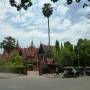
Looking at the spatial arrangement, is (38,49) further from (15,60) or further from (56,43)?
(15,60)

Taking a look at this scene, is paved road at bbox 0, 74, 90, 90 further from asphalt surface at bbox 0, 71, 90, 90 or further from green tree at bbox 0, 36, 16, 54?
green tree at bbox 0, 36, 16, 54

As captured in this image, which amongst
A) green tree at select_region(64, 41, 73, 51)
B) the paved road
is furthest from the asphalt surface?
green tree at select_region(64, 41, 73, 51)

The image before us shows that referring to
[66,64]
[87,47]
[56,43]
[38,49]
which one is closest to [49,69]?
[66,64]

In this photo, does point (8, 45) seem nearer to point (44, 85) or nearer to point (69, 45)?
point (69, 45)

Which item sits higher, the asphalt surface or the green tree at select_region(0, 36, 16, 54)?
the green tree at select_region(0, 36, 16, 54)

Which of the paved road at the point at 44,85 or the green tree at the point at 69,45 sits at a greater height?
the green tree at the point at 69,45

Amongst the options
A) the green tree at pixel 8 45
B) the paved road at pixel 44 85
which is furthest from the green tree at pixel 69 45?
the paved road at pixel 44 85

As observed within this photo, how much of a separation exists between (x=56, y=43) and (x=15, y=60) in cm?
3712

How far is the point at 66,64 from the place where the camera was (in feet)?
334

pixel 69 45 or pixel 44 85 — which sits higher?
pixel 69 45

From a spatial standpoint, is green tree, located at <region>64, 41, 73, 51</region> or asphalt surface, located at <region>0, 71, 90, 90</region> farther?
green tree, located at <region>64, 41, 73, 51</region>

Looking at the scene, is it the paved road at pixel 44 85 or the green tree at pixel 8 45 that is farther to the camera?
the green tree at pixel 8 45

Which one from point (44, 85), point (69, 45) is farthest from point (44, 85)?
point (69, 45)

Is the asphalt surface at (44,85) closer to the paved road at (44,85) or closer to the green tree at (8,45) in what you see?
Answer: the paved road at (44,85)
